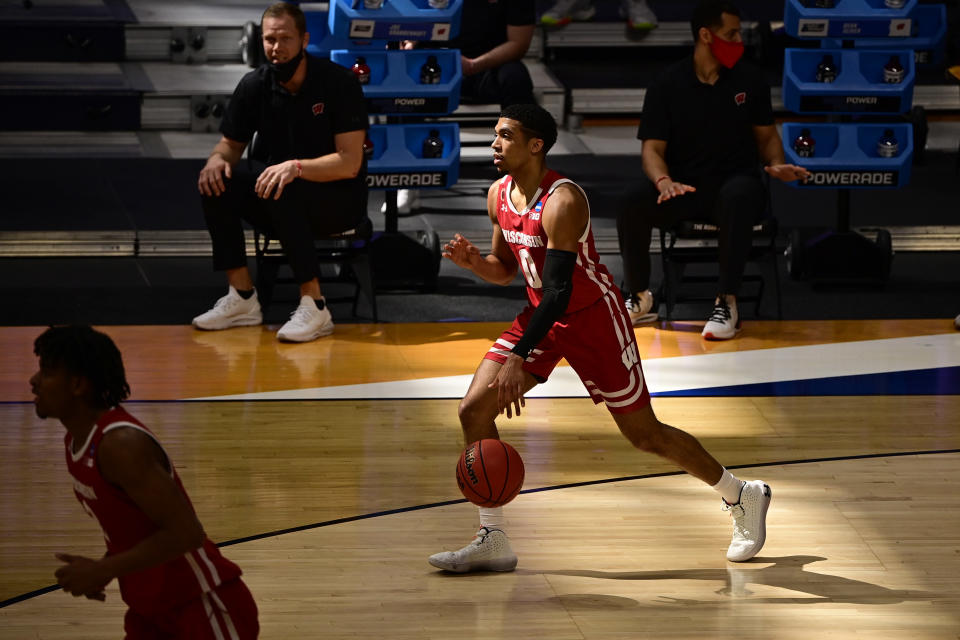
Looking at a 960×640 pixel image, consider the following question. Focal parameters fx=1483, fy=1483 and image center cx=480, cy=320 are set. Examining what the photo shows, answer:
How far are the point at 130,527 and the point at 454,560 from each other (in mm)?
1369

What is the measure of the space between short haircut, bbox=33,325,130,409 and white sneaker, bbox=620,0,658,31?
26.8 ft

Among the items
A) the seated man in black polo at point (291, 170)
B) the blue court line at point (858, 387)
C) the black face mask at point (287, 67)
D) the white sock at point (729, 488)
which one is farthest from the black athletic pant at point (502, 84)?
the white sock at point (729, 488)

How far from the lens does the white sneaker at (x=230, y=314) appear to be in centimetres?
628

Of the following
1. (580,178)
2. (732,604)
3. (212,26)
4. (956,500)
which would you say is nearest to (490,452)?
(732,604)

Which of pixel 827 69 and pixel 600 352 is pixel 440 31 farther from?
pixel 600 352

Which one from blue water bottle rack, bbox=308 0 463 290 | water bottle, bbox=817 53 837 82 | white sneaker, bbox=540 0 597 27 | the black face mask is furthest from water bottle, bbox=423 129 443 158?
white sneaker, bbox=540 0 597 27

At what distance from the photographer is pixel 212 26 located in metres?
9.88

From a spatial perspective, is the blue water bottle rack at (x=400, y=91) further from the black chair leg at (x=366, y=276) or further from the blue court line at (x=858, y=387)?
the blue court line at (x=858, y=387)

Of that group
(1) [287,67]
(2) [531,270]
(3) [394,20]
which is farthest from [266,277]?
(2) [531,270]

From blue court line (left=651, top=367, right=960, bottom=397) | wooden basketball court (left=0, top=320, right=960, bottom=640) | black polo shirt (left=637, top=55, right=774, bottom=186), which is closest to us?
wooden basketball court (left=0, top=320, right=960, bottom=640)

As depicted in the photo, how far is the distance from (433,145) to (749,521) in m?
3.32

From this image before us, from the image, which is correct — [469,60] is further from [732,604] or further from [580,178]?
[732,604]

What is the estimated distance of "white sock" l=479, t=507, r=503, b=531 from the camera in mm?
3803

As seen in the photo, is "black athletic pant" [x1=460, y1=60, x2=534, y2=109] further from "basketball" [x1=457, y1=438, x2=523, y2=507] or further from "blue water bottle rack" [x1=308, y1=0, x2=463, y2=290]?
"basketball" [x1=457, y1=438, x2=523, y2=507]
